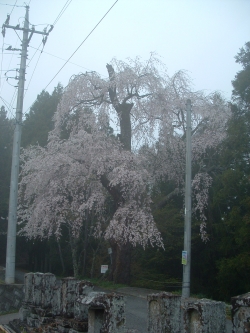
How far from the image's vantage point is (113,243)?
21594 mm

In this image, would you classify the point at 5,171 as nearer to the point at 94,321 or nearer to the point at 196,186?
the point at 196,186

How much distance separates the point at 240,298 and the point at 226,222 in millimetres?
16503

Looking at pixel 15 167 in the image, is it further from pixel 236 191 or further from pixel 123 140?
pixel 236 191

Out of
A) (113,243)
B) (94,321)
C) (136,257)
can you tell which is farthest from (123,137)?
(94,321)

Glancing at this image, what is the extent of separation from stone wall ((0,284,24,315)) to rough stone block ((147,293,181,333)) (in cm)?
932

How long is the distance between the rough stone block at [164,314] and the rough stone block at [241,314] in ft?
4.52

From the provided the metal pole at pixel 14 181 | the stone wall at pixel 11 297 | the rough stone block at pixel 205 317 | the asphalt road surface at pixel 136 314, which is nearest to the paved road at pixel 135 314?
the asphalt road surface at pixel 136 314

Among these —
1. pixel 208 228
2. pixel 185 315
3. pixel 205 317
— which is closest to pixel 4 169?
pixel 208 228

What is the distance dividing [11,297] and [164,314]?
32.9 ft

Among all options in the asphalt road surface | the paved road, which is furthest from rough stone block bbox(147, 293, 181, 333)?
the asphalt road surface

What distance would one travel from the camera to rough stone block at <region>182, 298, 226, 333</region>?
4.89m

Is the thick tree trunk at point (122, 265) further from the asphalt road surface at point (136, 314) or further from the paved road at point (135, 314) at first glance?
the asphalt road surface at point (136, 314)

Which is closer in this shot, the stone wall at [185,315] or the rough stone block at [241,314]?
the rough stone block at [241,314]

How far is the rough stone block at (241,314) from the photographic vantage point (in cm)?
432
